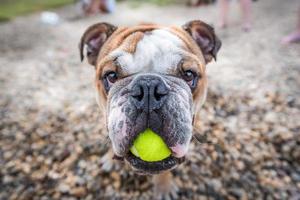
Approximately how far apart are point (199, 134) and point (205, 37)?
0.89 m

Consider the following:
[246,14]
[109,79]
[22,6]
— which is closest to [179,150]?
[109,79]

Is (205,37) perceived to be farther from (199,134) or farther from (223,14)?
(223,14)

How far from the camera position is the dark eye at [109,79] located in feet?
7.50

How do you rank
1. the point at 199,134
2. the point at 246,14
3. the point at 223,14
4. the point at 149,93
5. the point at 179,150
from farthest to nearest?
the point at 223,14 < the point at 246,14 < the point at 199,134 < the point at 179,150 < the point at 149,93

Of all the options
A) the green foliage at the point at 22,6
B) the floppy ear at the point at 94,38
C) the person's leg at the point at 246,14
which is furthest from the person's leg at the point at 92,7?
the floppy ear at the point at 94,38

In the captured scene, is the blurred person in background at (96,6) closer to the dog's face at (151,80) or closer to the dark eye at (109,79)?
the dog's face at (151,80)

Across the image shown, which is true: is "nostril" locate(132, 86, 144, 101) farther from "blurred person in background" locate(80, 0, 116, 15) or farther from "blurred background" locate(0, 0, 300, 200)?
"blurred person in background" locate(80, 0, 116, 15)

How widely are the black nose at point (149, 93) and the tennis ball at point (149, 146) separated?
0.14 m

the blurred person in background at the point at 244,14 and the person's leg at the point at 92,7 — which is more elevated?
the blurred person in background at the point at 244,14

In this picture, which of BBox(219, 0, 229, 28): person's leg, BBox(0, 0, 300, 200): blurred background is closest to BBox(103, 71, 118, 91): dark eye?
BBox(0, 0, 300, 200): blurred background

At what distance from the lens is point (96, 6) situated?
8.55 metres

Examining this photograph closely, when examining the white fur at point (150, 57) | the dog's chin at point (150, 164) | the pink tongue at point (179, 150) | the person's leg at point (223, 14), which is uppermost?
the white fur at point (150, 57)

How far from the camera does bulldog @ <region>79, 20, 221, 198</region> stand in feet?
6.40

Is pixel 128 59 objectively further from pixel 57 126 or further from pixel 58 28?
pixel 58 28
